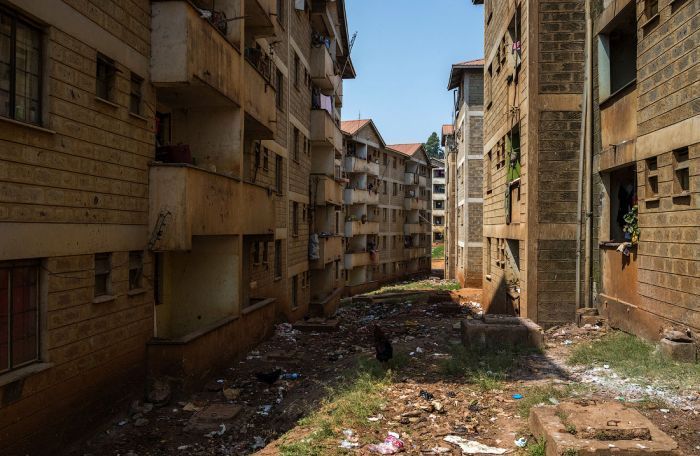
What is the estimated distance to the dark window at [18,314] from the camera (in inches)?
266

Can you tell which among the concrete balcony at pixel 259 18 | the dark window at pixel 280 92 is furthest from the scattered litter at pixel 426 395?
the dark window at pixel 280 92

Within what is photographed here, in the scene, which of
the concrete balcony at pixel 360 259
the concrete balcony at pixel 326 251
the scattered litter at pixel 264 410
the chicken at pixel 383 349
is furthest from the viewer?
the concrete balcony at pixel 360 259

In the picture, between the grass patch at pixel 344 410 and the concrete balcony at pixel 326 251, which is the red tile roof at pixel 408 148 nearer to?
the concrete balcony at pixel 326 251

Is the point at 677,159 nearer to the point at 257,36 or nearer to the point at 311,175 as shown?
the point at 257,36

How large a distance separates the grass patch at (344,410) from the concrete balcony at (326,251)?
553 inches

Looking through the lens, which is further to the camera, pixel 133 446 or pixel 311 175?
pixel 311 175

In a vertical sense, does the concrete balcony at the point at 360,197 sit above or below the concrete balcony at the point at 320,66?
below

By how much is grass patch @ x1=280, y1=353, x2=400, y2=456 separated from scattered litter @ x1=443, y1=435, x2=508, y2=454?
114cm

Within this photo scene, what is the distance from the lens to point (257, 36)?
16219 millimetres

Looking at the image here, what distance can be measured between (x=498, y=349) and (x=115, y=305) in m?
7.83

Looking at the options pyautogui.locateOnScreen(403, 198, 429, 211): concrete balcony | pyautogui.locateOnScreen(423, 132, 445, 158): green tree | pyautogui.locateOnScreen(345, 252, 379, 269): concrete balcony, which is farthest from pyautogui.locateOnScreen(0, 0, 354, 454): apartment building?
pyautogui.locateOnScreen(423, 132, 445, 158): green tree

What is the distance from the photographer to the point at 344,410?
8.34 meters

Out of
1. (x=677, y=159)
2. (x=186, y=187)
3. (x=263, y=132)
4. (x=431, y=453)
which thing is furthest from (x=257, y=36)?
(x=431, y=453)

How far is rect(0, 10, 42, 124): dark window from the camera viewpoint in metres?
6.76
